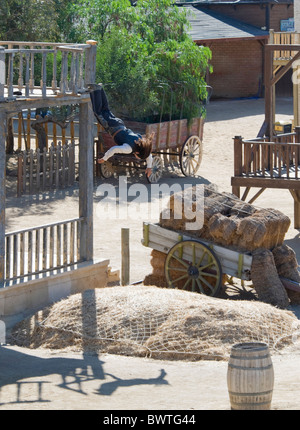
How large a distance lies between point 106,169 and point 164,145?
6.77 ft

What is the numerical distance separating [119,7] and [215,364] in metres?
17.4

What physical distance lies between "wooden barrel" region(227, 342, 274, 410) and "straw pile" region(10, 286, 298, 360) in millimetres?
2688

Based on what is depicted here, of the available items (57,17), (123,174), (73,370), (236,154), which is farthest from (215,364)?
(57,17)

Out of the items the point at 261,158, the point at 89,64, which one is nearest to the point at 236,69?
the point at 261,158

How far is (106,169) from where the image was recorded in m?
22.6

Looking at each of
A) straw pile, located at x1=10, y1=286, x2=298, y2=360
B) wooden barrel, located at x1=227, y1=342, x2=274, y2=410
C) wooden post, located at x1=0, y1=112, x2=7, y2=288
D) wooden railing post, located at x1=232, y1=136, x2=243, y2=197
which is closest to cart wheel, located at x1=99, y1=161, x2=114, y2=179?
wooden railing post, located at x1=232, y1=136, x2=243, y2=197

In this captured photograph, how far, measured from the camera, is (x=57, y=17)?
→ 2378 cm

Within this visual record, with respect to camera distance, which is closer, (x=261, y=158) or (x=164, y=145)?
(x=261, y=158)

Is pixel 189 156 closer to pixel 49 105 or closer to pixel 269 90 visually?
pixel 269 90

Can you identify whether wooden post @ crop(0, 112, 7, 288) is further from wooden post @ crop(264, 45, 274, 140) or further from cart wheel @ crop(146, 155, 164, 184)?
cart wheel @ crop(146, 155, 164, 184)

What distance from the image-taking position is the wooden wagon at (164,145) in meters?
22.5

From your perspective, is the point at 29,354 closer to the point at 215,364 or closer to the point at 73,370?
the point at 73,370

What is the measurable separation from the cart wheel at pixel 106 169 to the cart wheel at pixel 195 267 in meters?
9.56

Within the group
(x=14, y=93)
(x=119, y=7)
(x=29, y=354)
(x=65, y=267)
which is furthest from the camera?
(x=119, y=7)
